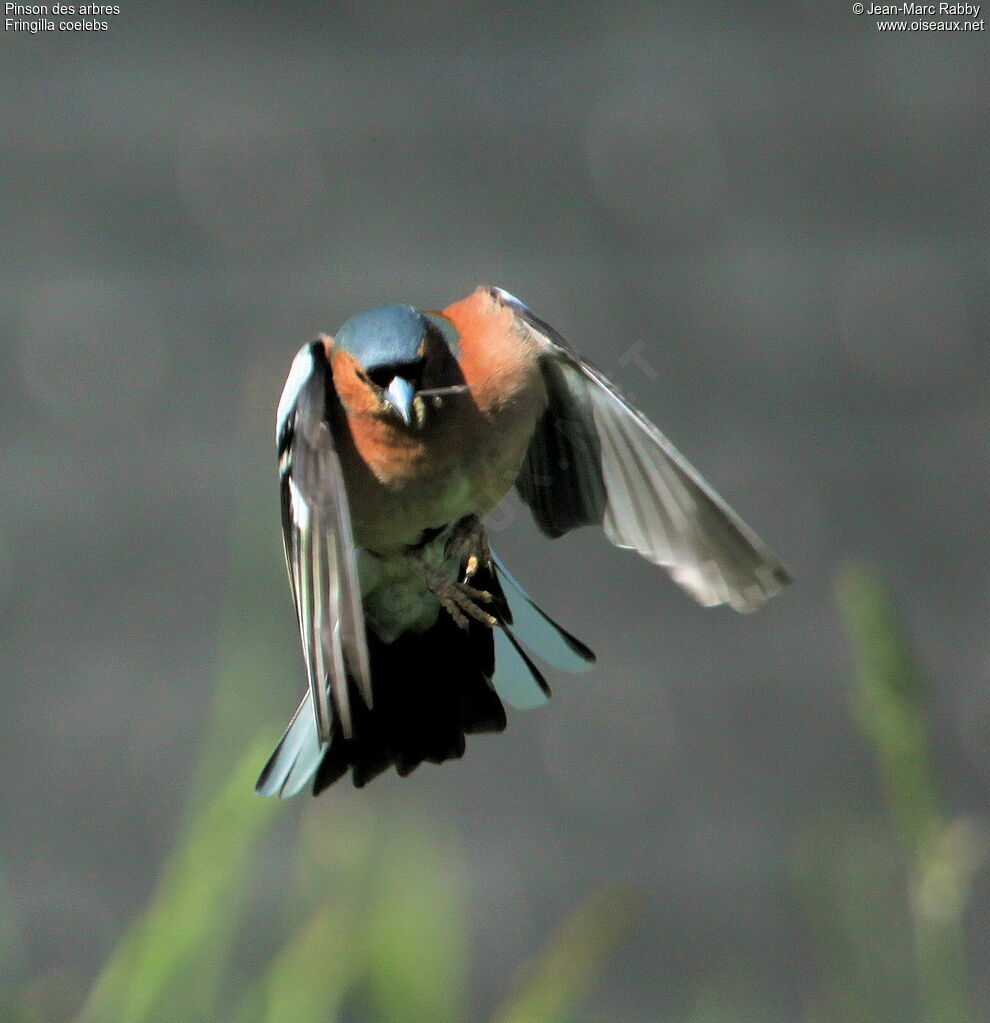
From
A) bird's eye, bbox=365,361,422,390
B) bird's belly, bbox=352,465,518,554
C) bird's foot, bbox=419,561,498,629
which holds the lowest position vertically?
bird's foot, bbox=419,561,498,629

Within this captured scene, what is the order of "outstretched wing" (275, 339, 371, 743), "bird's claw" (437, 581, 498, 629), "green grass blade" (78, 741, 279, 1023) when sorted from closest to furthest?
"outstretched wing" (275, 339, 371, 743)
"green grass blade" (78, 741, 279, 1023)
"bird's claw" (437, 581, 498, 629)

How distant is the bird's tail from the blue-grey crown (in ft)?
0.87

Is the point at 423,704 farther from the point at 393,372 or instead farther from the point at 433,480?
the point at 393,372

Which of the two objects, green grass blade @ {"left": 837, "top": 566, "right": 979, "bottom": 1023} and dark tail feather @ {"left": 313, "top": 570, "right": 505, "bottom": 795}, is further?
dark tail feather @ {"left": 313, "top": 570, "right": 505, "bottom": 795}

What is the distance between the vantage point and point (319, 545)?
1.21 meters

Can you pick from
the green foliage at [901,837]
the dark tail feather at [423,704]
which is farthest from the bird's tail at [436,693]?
the green foliage at [901,837]

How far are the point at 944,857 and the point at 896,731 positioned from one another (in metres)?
0.12

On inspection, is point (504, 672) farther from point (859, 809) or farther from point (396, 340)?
point (859, 809)

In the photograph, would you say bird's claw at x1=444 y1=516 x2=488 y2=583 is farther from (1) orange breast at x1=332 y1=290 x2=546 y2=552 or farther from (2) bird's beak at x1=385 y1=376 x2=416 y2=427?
(2) bird's beak at x1=385 y1=376 x2=416 y2=427

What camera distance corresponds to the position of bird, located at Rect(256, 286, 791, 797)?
4.31ft

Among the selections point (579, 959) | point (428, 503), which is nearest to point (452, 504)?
point (428, 503)

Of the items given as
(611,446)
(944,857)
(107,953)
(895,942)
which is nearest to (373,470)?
(611,446)

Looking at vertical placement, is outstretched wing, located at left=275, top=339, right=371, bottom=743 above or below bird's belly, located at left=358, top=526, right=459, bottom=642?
above

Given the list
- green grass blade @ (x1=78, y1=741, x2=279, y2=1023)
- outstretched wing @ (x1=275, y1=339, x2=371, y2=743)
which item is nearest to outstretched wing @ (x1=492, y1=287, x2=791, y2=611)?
outstretched wing @ (x1=275, y1=339, x2=371, y2=743)
